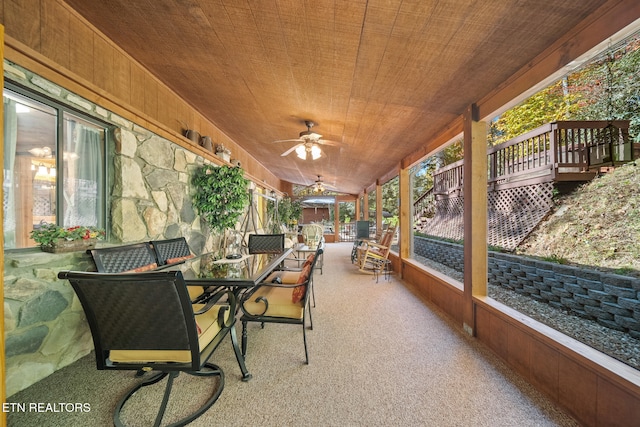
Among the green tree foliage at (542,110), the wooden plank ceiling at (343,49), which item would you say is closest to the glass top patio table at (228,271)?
the wooden plank ceiling at (343,49)

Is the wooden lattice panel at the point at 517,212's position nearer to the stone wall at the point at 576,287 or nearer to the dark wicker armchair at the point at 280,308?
the stone wall at the point at 576,287

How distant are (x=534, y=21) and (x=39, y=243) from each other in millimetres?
3460

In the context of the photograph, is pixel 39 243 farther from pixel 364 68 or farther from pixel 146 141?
pixel 364 68

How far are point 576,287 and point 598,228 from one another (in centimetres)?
129

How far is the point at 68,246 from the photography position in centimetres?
170

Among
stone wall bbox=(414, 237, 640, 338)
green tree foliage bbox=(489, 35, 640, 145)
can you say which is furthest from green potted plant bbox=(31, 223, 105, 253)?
stone wall bbox=(414, 237, 640, 338)

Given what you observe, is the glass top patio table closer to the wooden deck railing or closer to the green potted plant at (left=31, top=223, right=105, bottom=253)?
the green potted plant at (left=31, top=223, right=105, bottom=253)

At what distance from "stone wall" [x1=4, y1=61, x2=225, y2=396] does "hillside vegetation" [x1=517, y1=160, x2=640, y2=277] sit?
464 cm

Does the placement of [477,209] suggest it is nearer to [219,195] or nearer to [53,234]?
[219,195]

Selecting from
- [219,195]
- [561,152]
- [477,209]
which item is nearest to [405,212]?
[477,209]

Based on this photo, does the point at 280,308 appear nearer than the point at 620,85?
Yes

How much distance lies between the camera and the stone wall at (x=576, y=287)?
78.9 inches

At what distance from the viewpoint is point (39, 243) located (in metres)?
1.67

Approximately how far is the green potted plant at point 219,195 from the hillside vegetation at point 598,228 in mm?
4401
